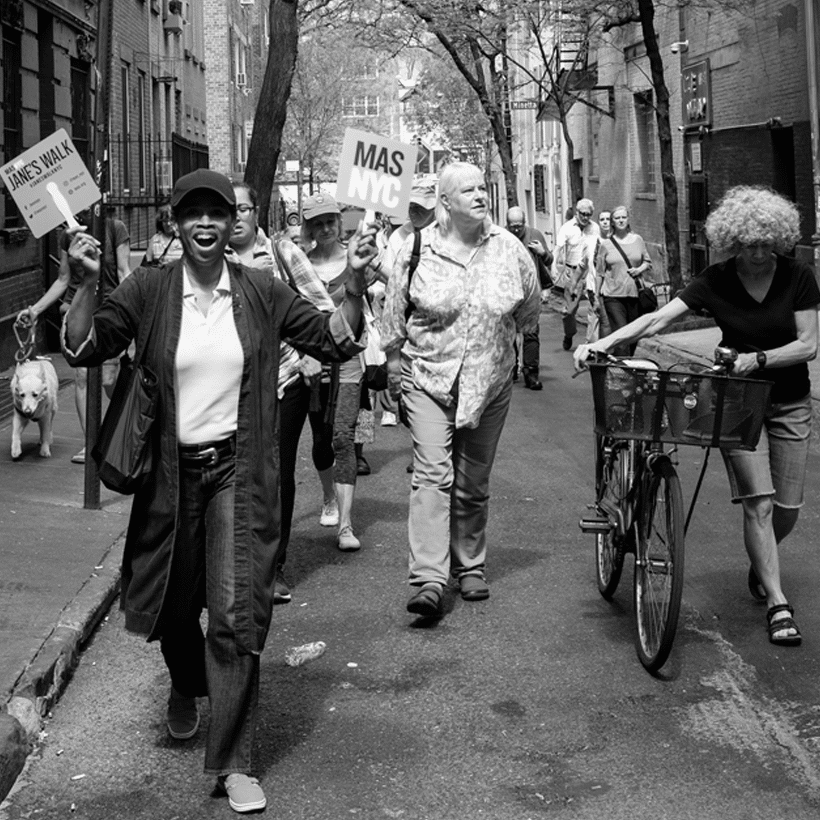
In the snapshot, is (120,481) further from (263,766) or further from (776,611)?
(776,611)

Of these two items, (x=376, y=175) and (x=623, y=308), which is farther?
(x=623, y=308)

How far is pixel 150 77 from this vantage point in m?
31.1

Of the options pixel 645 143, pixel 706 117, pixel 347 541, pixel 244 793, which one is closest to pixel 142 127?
pixel 645 143

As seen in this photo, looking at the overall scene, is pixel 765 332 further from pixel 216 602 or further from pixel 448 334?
pixel 216 602

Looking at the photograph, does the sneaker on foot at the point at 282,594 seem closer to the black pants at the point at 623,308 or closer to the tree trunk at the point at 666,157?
the black pants at the point at 623,308

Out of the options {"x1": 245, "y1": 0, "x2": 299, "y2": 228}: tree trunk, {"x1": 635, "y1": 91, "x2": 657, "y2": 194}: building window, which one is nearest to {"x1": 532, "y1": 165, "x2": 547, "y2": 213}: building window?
{"x1": 635, "y1": 91, "x2": 657, "y2": 194}: building window

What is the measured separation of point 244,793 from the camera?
4.59 metres

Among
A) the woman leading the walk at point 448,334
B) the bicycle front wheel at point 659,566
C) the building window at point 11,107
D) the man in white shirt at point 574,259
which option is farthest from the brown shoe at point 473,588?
the building window at point 11,107

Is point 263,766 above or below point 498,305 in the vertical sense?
below

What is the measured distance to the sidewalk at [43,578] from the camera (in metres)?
Answer: 5.45

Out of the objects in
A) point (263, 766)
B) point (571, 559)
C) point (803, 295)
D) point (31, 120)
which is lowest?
point (263, 766)

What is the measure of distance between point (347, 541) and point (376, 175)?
248cm

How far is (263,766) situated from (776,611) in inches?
95.2

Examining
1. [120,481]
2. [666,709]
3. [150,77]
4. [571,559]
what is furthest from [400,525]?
[150,77]
